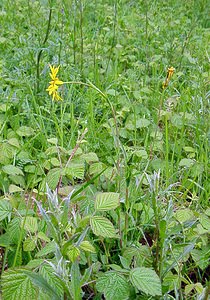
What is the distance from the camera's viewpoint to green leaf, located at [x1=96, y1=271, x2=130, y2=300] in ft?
4.38

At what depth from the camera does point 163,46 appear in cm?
372

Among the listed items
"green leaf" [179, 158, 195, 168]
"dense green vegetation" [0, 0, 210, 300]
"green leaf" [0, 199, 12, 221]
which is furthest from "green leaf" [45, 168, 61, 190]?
"green leaf" [179, 158, 195, 168]

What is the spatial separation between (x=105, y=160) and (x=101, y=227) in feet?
2.82

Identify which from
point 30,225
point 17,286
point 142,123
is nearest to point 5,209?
point 30,225

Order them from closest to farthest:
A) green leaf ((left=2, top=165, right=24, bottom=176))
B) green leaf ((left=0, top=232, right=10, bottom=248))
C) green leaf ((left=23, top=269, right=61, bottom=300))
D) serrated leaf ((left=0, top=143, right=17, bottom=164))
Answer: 1. green leaf ((left=23, top=269, right=61, bottom=300))
2. green leaf ((left=0, top=232, right=10, bottom=248))
3. green leaf ((left=2, top=165, right=24, bottom=176))
4. serrated leaf ((left=0, top=143, right=17, bottom=164))

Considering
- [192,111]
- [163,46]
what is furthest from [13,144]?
[163,46]

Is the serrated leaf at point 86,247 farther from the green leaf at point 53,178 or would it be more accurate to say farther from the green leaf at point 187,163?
the green leaf at point 187,163

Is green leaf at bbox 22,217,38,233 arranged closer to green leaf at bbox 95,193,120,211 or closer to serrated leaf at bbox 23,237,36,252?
serrated leaf at bbox 23,237,36,252

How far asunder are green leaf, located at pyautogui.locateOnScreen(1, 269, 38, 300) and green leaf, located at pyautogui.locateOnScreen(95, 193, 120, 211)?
30 cm

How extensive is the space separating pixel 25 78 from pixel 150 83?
2.56 ft

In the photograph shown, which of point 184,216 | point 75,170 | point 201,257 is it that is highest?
point 75,170

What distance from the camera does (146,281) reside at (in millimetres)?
1338

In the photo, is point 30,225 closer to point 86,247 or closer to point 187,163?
point 86,247

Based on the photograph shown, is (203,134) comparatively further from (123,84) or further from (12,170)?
(12,170)
